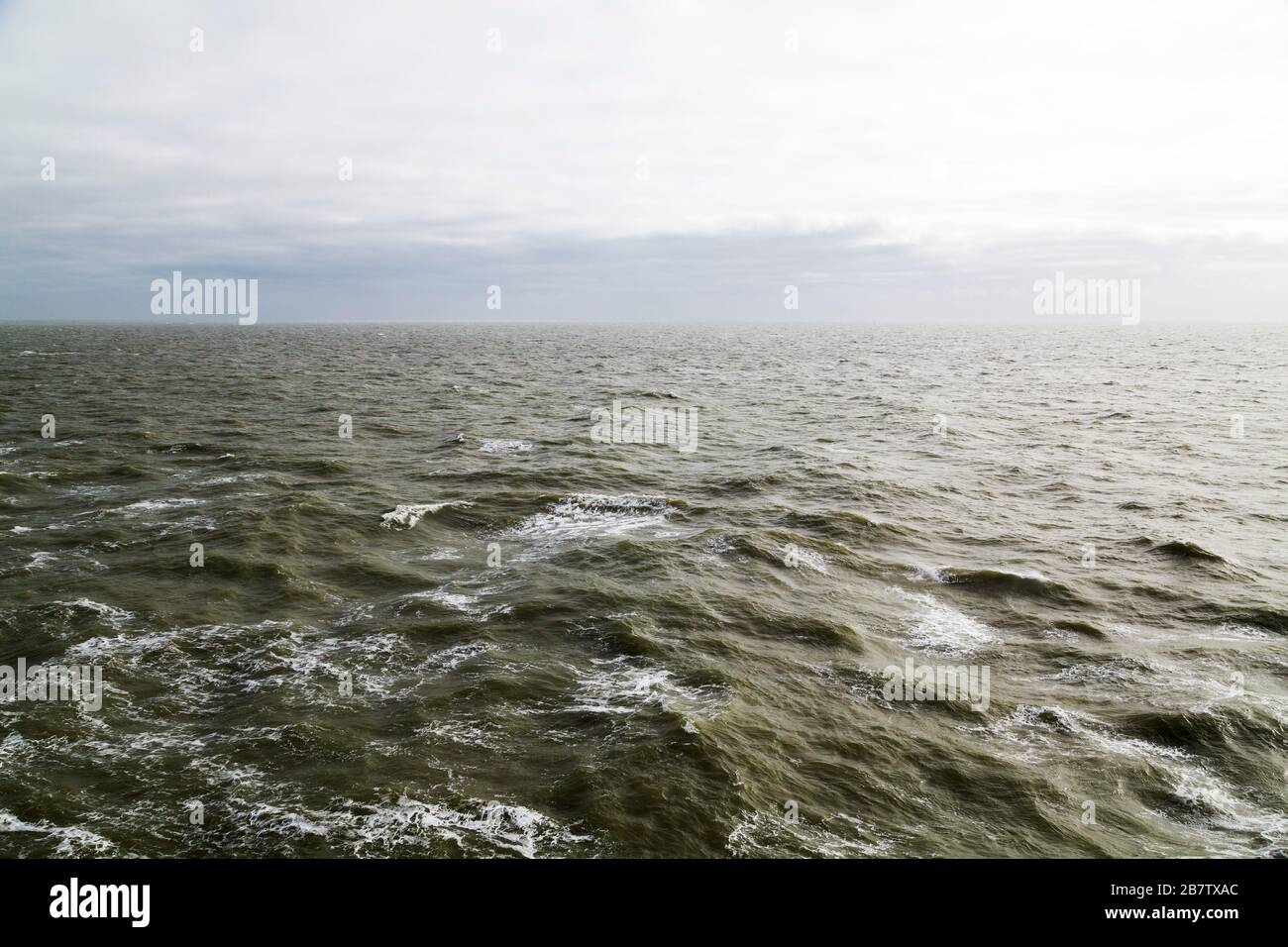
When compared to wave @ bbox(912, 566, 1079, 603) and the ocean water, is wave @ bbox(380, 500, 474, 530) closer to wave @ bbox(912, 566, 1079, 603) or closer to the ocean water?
the ocean water

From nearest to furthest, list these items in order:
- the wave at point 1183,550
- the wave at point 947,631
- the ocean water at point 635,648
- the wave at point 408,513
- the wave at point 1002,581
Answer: the ocean water at point 635,648 → the wave at point 947,631 → the wave at point 1002,581 → the wave at point 1183,550 → the wave at point 408,513

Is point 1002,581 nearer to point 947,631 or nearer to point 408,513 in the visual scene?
point 947,631

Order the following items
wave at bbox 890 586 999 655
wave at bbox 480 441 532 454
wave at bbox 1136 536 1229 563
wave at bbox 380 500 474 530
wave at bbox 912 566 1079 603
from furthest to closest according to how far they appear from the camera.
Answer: wave at bbox 480 441 532 454 → wave at bbox 380 500 474 530 → wave at bbox 1136 536 1229 563 → wave at bbox 912 566 1079 603 → wave at bbox 890 586 999 655

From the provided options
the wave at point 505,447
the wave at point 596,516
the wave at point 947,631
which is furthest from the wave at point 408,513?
the wave at point 947,631

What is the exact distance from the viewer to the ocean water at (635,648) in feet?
38.4

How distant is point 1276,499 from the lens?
103 feet

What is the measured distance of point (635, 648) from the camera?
17.4 metres

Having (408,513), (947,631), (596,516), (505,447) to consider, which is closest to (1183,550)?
(947,631)

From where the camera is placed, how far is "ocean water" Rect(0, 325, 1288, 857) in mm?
11711

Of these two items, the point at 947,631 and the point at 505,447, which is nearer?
the point at 947,631

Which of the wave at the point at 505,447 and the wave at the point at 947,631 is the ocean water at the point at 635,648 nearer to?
the wave at the point at 947,631

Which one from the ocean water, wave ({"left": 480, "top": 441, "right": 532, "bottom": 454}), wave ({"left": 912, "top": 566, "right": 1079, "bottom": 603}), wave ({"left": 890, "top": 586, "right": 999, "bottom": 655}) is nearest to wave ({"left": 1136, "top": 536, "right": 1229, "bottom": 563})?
the ocean water
